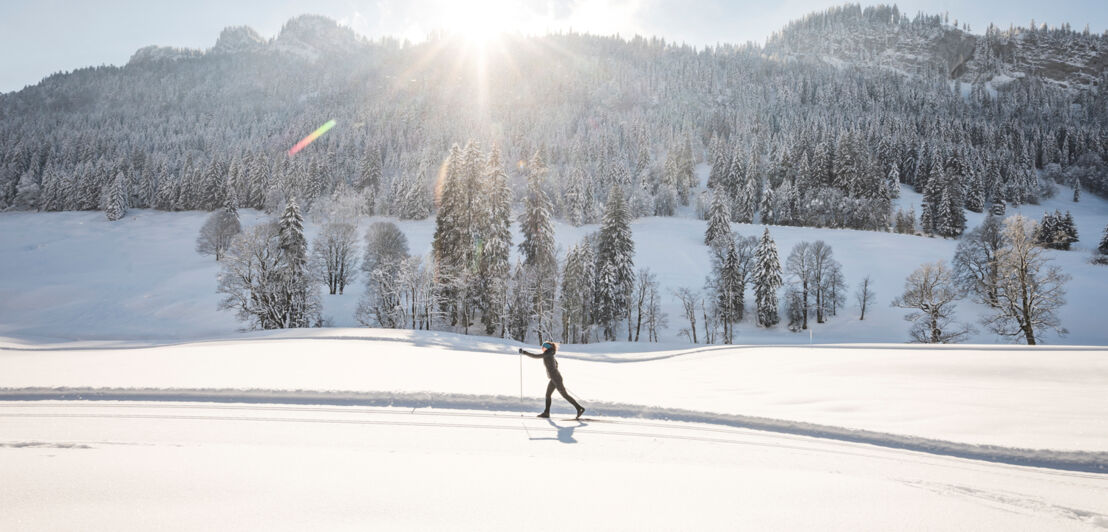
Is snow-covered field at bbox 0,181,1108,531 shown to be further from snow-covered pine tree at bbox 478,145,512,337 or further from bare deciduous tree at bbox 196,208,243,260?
bare deciduous tree at bbox 196,208,243,260

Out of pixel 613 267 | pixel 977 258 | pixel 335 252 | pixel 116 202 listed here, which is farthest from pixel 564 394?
pixel 116 202

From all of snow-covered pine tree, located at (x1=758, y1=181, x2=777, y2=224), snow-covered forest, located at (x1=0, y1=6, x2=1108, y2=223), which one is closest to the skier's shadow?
snow-covered forest, located at (x1=0, y1=6, x2=1108, y2=223)

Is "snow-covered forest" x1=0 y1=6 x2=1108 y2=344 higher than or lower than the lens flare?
lower

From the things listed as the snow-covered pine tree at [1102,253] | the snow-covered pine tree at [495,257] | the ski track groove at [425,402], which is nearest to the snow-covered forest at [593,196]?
the snow-covered pine tree at [495,257]

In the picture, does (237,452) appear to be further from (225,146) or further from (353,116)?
(353,116)

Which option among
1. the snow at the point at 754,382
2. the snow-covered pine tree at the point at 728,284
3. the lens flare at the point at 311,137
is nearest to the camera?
the snow at the point at 754,382

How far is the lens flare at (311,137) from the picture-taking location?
460 ft

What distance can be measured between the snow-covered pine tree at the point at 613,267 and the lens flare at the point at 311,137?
124m

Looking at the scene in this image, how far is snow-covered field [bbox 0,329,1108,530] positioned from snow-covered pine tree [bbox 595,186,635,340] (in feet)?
98.4

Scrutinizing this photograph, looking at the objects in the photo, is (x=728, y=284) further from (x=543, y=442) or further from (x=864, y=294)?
(x=543, y=442)

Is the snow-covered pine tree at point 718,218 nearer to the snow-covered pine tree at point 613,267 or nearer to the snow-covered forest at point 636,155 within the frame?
the snow-covered forest at point 636,155

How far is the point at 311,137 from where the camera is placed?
6181 inches

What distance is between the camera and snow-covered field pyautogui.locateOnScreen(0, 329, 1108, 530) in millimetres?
4031

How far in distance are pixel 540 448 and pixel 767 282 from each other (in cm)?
4919
